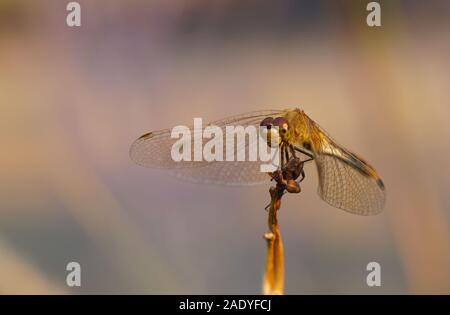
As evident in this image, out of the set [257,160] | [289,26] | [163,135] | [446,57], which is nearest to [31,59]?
[289,26]

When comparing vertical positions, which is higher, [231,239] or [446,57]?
[446,57]

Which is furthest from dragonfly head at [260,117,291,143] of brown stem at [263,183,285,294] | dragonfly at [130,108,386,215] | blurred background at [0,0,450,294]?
blurred background at [0,0,450,294]

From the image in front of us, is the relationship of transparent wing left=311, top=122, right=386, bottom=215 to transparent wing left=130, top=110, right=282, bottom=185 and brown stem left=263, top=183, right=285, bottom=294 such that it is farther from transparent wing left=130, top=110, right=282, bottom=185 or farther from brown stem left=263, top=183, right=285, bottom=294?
brown stem left=263, top=183, right=285, bottom=294

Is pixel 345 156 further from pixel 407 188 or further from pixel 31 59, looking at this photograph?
pixel 31 59

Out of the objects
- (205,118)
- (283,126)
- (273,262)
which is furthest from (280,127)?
(205,118)

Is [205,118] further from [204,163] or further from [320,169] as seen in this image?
[320,169]

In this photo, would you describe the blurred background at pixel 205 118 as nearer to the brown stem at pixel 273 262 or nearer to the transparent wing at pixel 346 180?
the transparent wing at pixel 346 180

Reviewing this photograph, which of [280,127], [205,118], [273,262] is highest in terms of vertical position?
[205,118]
